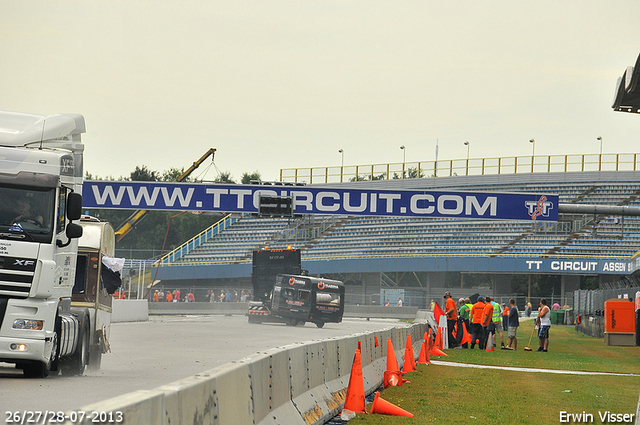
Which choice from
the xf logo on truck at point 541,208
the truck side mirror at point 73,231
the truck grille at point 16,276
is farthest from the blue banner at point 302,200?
the truck grille at point 16,276

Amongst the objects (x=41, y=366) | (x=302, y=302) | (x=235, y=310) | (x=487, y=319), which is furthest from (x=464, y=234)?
(x=41, y=366)

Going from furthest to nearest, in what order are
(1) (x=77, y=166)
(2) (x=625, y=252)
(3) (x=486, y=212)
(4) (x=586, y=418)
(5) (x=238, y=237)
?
(5) (x=238, y=237)
(2) (x=625, y=252)
(3) (x=486, y=212)
(1) (x=77, y=166)
(4) (x=586, y=418)

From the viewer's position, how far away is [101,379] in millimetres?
12859

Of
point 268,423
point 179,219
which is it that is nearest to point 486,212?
point 268,423

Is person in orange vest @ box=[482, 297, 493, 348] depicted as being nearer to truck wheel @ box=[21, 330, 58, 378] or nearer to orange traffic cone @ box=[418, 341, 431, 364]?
orange traffic cone @ box=[418, 341, 431, 364]

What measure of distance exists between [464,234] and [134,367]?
48.2 m

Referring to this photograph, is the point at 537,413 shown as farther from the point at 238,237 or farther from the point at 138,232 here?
the point at 138,232

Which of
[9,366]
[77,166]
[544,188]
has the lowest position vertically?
[9,366]

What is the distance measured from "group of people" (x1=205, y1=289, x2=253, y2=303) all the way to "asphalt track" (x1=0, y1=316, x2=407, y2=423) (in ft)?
84.4

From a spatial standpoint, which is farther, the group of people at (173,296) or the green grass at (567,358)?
the group of people at (173,296)

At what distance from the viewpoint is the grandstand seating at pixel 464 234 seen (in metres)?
57.8

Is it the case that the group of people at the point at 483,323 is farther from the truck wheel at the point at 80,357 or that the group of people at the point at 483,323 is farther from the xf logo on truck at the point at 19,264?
the xf logo on truck at the point at 19,264

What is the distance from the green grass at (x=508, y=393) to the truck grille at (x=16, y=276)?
15.3ft

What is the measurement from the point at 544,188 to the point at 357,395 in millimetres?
55710
